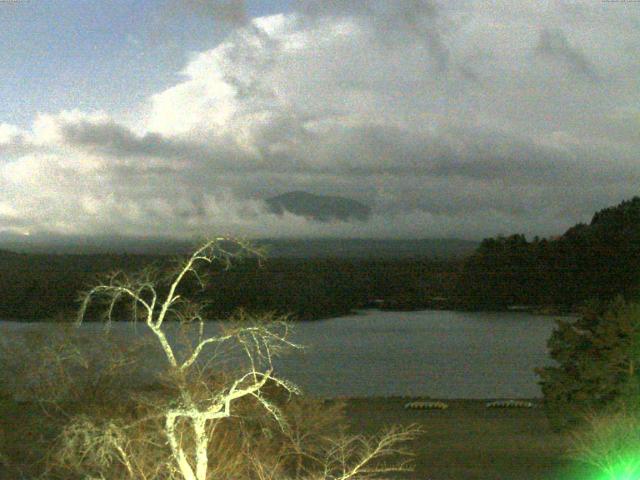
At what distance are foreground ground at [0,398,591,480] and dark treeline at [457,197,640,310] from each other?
33.8 metres

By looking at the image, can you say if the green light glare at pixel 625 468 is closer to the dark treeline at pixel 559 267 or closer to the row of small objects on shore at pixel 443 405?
the row of small objects on shore at pixel 443 405

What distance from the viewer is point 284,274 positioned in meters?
41.8

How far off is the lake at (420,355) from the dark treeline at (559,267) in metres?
2.71

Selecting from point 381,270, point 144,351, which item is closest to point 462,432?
point 144,351

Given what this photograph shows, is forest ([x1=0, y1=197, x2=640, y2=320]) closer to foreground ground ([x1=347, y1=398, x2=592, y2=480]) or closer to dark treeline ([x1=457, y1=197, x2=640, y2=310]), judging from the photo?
dark treeline ([x1=457, y1=197, x2=640, y2=310])

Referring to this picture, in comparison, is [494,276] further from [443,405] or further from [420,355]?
[443,405]

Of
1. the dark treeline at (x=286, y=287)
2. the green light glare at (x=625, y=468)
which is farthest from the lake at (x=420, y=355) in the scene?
the green light glare at (x=625, y=468)

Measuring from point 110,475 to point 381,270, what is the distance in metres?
45.0

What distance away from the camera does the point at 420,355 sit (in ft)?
149

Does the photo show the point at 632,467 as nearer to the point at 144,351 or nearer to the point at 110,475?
the point at 110,475

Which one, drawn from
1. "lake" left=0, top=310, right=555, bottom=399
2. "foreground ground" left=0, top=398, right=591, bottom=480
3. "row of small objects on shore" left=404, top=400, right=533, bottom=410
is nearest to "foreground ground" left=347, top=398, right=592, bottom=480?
"foreground ground" left=0, top=398, right=591, bottom=480

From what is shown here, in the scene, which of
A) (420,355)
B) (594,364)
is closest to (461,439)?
(594,364)

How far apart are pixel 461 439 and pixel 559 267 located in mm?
42088

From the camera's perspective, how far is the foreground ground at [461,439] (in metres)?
16.0
